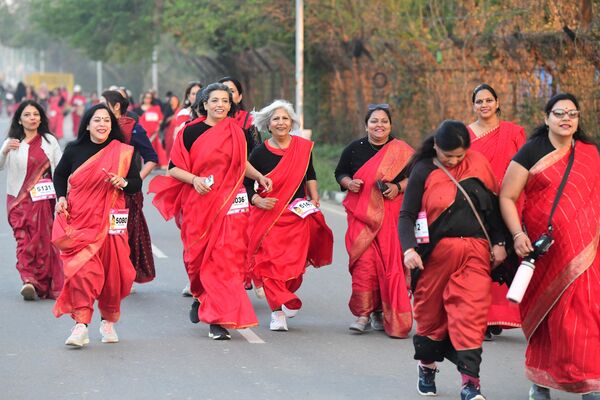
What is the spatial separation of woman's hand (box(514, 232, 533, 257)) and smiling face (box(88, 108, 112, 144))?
130 inches

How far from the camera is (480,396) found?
7.09 meters

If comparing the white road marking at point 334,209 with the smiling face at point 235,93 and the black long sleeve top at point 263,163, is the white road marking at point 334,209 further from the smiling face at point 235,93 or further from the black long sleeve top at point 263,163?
the black long sleeve top at point 263,163

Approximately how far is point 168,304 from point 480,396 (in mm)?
4377

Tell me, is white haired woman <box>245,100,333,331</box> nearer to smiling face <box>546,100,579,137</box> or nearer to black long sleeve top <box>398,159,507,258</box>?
black long sleeve top <box>398,159,507,258</box>

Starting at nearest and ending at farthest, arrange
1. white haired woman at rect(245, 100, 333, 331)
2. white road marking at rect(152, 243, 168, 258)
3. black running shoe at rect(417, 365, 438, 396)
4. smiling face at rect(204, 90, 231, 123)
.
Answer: black running shoe at rect(417, 365, 438, 396) < smiling face at rect(204, 90, 231, 123) < white haired woman at rect(245, 100, 333, 331) < white road marking at rect(152, 243, 168, 258)

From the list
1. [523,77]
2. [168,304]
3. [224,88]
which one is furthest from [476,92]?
[523,77]

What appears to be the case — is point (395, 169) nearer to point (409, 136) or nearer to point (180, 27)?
point (409, 136)

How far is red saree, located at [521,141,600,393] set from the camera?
22.8 feet

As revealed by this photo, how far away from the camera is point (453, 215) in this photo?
23.7 ft

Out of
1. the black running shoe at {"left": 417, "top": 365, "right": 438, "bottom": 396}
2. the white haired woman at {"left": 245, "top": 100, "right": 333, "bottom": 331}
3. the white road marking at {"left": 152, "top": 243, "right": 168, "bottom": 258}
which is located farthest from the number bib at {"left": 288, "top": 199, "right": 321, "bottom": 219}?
the white road marking at {"left": 152, "top": 243, "right": 168, "bottom": 258}

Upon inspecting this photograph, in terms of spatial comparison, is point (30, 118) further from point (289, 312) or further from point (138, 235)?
point (289, 312)

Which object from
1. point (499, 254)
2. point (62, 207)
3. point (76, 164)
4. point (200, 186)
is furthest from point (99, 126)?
point (499, 254)

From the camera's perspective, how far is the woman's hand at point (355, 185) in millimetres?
9766

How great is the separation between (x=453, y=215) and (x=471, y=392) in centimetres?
93
